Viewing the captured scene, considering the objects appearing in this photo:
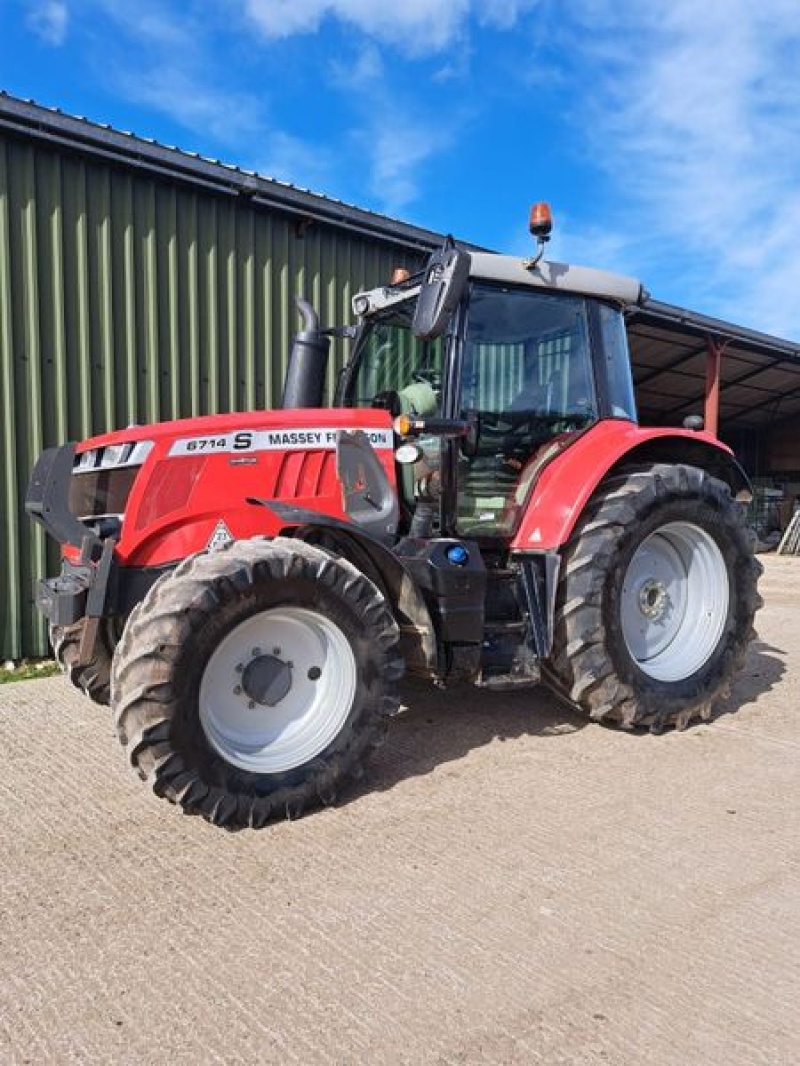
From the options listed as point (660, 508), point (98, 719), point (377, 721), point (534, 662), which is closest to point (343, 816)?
point (377, 721)

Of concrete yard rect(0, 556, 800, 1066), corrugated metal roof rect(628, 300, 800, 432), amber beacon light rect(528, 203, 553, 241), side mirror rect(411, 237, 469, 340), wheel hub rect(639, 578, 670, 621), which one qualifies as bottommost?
concrete yard rect(0, 556, 800, 1066)

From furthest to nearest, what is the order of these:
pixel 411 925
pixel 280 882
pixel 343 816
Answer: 1. pixel 343 816
2. pixel 280 882
3. pixel 411 925

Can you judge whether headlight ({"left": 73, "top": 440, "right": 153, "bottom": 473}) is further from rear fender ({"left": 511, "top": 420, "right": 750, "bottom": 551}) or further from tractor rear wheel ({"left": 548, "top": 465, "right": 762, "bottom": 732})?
tractor rear wheel ({"left": 548, "top": 465, "right": 762, "bottom": 732})

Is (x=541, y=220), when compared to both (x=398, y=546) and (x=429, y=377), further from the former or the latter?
(x=398, y=546)

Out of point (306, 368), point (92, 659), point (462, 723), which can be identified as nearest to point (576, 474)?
point (462, 723)

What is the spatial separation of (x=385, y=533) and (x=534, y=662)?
2.92ft

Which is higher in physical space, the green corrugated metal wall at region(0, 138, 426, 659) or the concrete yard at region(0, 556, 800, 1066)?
the green corrugated metal wall at region(0, 138, 426, 659)

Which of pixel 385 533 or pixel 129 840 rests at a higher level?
pixel 385 533

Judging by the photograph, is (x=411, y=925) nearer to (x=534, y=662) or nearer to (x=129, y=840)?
(x=129, y=840)

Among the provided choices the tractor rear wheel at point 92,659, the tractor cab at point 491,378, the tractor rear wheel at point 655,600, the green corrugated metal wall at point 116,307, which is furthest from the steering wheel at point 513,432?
the green corrugated metal wall at point 116,307

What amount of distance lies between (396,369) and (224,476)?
1346 millimetres

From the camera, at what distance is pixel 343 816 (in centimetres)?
307

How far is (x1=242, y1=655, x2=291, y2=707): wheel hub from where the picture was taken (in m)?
3.09

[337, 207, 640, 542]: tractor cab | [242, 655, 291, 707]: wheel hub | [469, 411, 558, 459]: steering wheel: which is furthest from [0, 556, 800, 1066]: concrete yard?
[469, 411, 558, 459]: steering wheel
